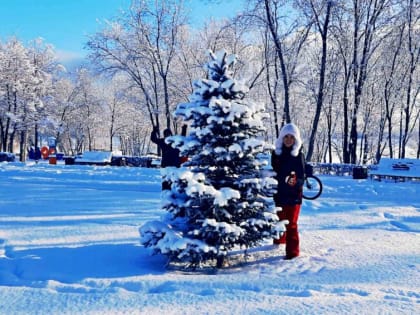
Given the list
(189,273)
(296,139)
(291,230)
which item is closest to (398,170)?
(296,139)

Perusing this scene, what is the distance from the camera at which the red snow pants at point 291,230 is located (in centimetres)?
551

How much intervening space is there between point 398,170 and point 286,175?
14.6 meters

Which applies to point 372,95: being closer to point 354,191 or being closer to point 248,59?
point 248,59

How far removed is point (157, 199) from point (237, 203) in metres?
6.44

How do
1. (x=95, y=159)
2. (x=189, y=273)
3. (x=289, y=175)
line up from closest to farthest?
(x=189, y=273), (x=289, y=175), (x=95, y=159)

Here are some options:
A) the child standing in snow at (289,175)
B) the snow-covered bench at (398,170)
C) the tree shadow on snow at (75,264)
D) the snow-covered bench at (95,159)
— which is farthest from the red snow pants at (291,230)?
the snow-covered bench at (95,159)

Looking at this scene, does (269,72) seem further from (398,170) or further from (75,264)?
(75,264)

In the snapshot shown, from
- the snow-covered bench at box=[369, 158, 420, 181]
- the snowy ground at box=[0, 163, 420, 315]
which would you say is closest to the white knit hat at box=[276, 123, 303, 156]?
the snowy ground at box=[0, 163, 420, 315]

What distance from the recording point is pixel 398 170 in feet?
60.5

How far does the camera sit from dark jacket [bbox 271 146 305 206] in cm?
573

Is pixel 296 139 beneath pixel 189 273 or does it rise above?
above

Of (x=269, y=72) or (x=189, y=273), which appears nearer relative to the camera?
(x=189, y=273)

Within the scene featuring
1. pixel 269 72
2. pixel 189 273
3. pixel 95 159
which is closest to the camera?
pixel 189 273

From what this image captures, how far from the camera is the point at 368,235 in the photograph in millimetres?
7055
